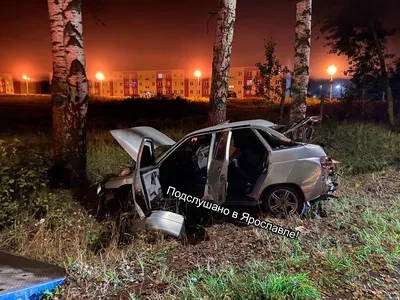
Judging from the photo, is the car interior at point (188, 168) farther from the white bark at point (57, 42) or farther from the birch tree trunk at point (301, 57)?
the birch tree trunk at point (301, 57)

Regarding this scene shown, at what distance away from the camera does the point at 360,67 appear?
53.9 ft

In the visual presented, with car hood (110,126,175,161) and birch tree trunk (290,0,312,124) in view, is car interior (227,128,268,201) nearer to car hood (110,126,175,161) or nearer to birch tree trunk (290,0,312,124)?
car hood (110,126,175,161)

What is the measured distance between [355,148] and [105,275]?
27.8 feet

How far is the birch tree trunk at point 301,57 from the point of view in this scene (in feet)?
26.6

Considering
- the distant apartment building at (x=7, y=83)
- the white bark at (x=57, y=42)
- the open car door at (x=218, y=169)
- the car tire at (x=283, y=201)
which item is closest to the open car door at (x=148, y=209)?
the open car door at (x=218, y=169)

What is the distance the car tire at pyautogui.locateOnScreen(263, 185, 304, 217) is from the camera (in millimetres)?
4801

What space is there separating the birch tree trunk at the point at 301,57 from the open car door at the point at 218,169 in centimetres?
441

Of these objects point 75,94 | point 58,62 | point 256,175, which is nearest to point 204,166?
point 256,175

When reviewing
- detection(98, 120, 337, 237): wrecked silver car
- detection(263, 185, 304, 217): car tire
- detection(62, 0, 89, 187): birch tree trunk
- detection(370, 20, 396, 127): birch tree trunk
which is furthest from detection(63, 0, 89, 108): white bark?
detection(370, 20, 396, 127): birch tree trunk

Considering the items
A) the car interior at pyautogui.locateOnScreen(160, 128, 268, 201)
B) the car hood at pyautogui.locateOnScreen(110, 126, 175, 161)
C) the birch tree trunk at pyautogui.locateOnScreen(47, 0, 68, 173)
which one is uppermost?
the birch tree trunk at pyautogui.locateOnScreen(47, 0, 68, 173)

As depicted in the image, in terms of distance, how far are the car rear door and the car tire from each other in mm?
1661

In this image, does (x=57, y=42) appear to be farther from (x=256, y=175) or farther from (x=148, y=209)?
(x=256, y=175)

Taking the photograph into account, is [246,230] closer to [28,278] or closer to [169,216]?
[169,216]

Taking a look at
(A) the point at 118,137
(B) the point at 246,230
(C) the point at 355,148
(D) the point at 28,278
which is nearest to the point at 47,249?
(D) the point at 28,278
